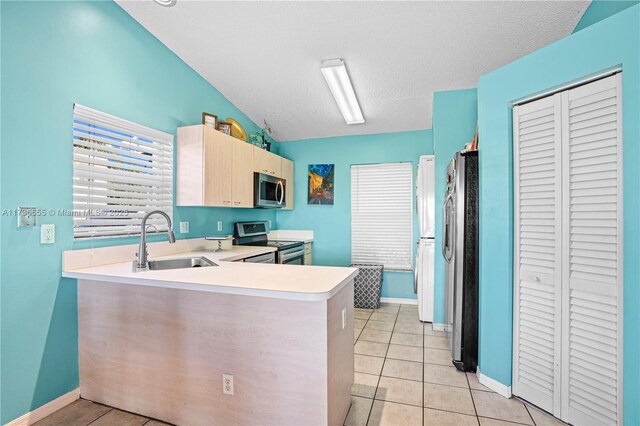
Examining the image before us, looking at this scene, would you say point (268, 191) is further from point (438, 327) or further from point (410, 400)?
point (410, 400)

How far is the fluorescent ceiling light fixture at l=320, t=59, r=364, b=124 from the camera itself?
2895 millimetres

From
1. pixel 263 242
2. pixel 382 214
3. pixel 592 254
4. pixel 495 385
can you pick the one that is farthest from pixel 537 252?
pixel 263 242

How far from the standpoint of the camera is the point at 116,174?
97.6 inches

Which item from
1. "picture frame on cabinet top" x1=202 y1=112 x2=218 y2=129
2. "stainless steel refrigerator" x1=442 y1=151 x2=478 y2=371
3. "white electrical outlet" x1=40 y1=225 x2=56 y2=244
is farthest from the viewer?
"picture frame on cabinet top" x1=202 y1=112 x2=218 y2=129

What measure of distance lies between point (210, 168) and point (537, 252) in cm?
281

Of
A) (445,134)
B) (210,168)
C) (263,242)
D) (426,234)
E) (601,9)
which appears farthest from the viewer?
(263,242)

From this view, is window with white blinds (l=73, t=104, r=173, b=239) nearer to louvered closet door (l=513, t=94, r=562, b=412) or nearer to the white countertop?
the white countertop

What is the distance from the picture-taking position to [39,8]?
1.93m

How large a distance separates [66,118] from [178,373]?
6.12ft

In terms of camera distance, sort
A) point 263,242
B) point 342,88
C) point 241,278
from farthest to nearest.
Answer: point 263,242 < point 342,88 < point 241,278

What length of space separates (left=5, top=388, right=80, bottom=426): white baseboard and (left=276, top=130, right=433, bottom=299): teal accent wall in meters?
3.31

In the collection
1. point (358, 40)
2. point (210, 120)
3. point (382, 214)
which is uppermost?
point (358, 40)

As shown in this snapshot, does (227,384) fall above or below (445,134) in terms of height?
below

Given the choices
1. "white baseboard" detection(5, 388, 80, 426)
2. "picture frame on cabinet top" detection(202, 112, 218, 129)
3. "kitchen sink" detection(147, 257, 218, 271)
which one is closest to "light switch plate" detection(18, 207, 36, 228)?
"kitchen sink" detection(147, 257, 218, 271)
